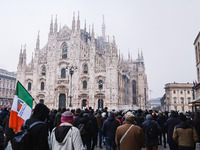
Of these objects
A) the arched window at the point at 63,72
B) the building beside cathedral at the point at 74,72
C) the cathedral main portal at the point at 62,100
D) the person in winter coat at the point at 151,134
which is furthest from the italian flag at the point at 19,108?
the arched window at the point at 63,72

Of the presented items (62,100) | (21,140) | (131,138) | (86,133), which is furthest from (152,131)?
(62,100)

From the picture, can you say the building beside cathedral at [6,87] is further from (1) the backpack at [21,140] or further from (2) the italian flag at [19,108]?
(1) the backpack at [21,140]

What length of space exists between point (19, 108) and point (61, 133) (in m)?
1.58

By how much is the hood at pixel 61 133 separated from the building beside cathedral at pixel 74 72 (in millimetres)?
31088

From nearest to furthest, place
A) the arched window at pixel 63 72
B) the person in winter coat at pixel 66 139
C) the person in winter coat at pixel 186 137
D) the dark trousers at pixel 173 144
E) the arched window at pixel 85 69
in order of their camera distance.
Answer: the person in winter coat at pixel 66 139 < the person in winter coat at pixel 186 137 < the dark trousers at pixel 173 144 < the arched window at pixel 85 69 < the arched window at pixel 63 72

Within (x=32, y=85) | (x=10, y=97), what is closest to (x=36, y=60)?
(x=32, y=85)

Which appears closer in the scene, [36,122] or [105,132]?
[36,122]

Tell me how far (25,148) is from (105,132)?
4.82 metres

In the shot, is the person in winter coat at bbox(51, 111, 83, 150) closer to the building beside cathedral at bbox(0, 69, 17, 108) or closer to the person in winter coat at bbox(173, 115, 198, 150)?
the person in winter coat at bbox(173, 115, 198, 150)

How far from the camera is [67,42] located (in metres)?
40.6

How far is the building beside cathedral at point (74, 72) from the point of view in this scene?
36250 mm

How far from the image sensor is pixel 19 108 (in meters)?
4.84

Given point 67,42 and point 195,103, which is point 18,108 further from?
point 67,42

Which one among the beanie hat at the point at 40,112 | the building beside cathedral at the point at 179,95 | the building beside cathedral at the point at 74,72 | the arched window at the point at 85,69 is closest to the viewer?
the beanie hat at the point at 40,112
